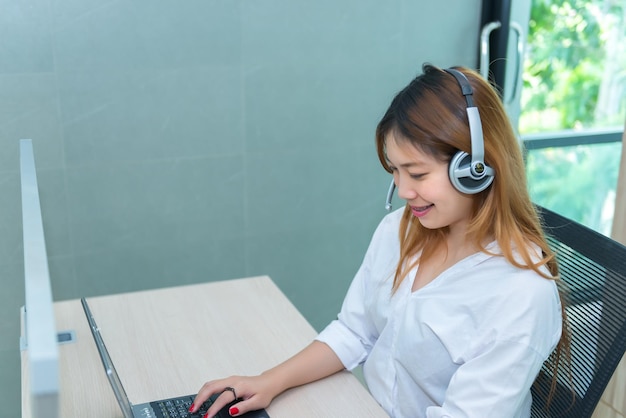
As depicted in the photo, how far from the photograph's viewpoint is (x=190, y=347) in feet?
4.90

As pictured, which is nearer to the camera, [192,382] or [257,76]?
[192,382]

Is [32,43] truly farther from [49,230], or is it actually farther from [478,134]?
[478,134]

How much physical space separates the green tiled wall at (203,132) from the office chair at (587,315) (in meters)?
1.25

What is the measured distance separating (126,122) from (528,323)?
1473 millimetres

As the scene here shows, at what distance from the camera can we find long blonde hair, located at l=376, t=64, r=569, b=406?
4.02ft

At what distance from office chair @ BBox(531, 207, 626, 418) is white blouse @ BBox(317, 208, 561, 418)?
5cm

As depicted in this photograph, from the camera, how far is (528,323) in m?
1.19

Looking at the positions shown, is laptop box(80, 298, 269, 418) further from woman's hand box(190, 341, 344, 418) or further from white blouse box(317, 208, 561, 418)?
white blouse box(317, 208, 561, 418)

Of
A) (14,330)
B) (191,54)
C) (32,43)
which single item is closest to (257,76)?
(191,54)

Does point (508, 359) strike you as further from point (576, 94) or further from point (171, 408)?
point (576, 94)

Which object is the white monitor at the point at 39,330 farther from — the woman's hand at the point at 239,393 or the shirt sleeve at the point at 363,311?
the shirt sleeve at the point at 363,311

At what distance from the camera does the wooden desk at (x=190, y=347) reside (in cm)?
132

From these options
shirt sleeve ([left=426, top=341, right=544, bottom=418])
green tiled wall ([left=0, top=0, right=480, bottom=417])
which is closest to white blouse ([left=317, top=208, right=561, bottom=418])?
shirt sleeve ([left=426, top=341, right=544, bottom=418])

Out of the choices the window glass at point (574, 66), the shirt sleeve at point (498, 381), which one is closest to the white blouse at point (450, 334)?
the shirt sleeve at point (498, 381)
